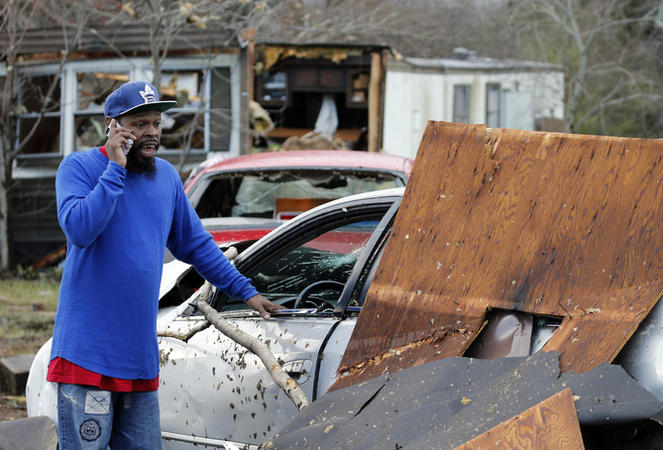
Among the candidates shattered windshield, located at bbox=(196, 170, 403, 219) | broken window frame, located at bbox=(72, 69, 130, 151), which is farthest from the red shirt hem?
broken window frame, located at bbox=(72, 69, 130, 151)

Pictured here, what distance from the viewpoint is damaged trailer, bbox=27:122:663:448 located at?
8.56 ft

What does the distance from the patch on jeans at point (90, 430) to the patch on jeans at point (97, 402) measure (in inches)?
1.6

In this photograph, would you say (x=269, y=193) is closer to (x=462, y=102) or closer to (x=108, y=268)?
(x=108, y=268)

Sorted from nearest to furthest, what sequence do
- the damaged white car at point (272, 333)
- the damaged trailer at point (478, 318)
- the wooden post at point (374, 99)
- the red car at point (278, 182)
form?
1. the damaged trailer at point (478, 318)
2. the damaged white car at point (272, 333)
3. the red car at point (278, 182)
4. the wooden post at point (374, 99)

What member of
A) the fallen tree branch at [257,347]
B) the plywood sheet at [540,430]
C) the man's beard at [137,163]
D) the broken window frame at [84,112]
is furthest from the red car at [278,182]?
the broken window frame at [84,112]

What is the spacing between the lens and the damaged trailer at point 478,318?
2.61 meters

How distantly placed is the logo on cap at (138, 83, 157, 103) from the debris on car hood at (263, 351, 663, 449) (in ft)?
4.19

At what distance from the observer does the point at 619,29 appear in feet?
101

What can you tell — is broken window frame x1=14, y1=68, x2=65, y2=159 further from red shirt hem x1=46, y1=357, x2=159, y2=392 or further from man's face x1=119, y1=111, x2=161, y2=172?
red shirt hem x1=46, y1=357, x2=159, y2=392

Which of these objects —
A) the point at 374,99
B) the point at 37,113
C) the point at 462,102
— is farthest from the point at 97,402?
the point at 462,102

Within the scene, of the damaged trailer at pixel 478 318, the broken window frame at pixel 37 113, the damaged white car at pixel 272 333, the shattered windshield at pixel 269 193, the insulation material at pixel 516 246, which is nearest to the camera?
the damaged trailer at pixel 478 318

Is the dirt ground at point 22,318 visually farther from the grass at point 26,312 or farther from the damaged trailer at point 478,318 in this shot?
the damaged trailer at point 478,318

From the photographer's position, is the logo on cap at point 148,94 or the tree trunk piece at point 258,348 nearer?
the logo on cap at point 148,94

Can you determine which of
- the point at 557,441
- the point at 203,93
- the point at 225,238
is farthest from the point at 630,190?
the point at 203,93
